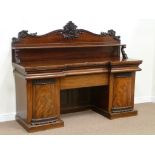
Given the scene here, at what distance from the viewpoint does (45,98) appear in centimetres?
337

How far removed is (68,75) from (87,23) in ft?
3.12

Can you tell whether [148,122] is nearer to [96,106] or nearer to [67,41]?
[96,106]

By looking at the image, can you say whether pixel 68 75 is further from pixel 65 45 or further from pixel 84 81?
pixel 65 45

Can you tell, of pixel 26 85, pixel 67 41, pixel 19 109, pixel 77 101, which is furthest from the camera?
pixel 77 101

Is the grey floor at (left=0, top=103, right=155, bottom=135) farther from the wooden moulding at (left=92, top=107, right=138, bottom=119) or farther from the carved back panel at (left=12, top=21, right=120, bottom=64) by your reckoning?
the carved back panel at (left=12, top=21, right=120, bottom=64)

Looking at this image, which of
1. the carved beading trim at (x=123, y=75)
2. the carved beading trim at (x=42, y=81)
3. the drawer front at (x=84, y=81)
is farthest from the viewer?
the carved beading trim at (x=123, y=75)

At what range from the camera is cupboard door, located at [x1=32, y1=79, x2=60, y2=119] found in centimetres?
332

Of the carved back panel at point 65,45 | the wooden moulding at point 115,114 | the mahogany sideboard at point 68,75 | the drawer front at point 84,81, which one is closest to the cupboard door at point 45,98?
the mahogany sideboard at point 68,75

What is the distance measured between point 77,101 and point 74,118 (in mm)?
355

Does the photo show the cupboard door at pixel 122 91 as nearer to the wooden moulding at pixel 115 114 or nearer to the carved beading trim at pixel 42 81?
the wooden moulding at pixel 115 114

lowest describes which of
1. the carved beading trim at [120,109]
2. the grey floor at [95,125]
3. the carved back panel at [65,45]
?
the grey floor at [95,125]

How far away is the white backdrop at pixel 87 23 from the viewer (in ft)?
11.9

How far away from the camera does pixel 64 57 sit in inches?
153

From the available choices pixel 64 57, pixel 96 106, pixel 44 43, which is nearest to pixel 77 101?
pixel 96 106
